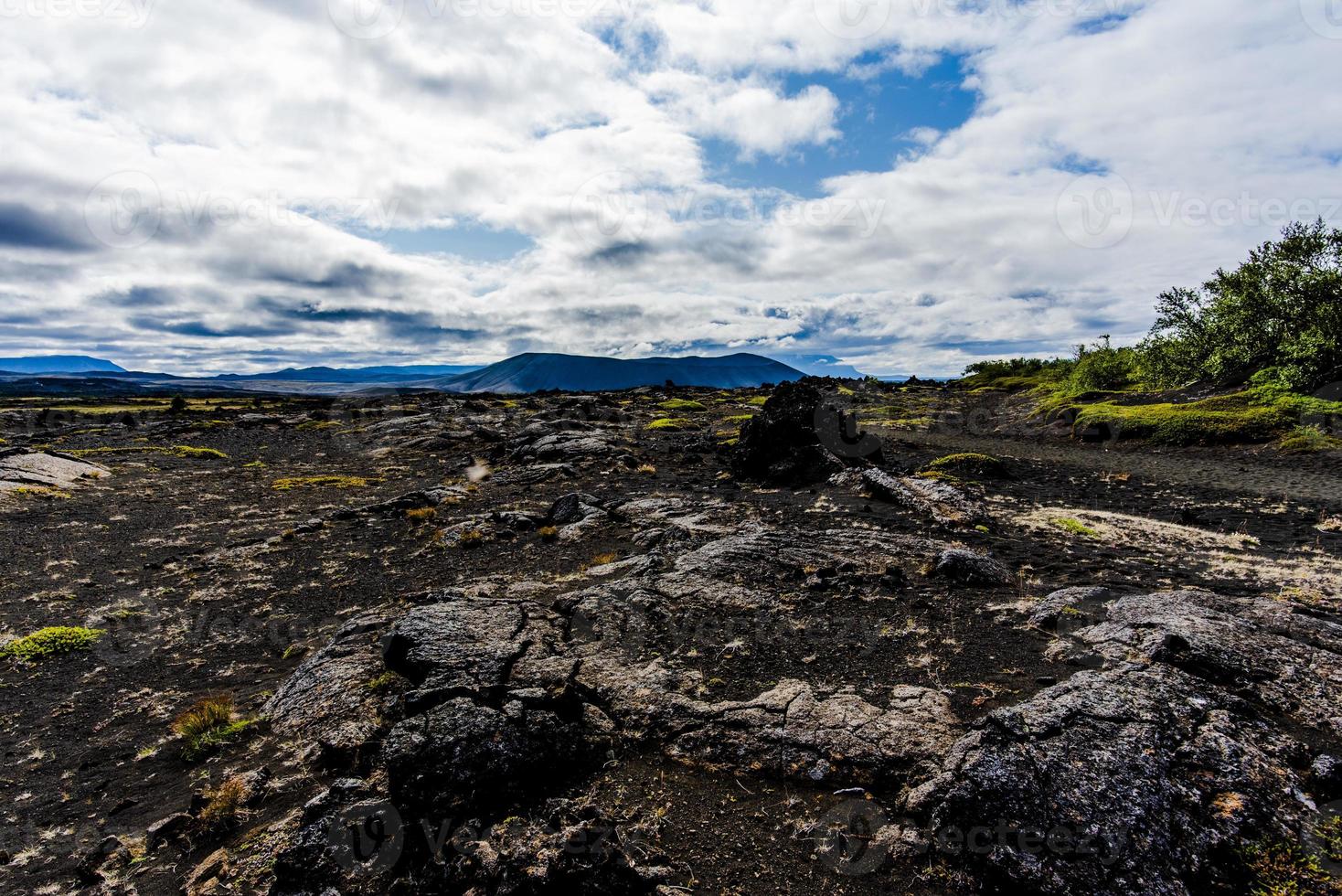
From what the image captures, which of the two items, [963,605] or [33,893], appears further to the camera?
[963,605]

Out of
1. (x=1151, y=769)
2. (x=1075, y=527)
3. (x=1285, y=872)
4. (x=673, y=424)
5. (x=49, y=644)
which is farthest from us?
(x=673, y=424)

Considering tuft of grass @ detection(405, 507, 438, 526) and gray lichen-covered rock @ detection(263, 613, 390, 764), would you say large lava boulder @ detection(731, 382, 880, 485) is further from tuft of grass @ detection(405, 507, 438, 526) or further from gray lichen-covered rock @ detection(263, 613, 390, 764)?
gray lichen-covered rock @ detection(263, 613, 390, 764)

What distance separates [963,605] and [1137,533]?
10428 mm

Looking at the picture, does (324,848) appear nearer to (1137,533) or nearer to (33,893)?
(33,893)

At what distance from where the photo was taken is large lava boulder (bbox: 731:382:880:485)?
90.7 feet

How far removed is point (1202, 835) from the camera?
6062mm

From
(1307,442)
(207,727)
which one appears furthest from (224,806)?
(1307,442)

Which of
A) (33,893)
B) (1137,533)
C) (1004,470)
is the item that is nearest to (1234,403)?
(1004,470)

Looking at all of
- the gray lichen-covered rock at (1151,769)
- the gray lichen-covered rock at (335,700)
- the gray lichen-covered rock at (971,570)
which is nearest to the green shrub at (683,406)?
the gray lichen-covered rock at (971,570)

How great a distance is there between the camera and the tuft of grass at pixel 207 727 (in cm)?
905

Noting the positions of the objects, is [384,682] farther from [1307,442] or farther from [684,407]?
[684,407]

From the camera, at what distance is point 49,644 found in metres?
12.9

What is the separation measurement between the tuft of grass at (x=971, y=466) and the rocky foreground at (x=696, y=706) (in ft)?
27.5

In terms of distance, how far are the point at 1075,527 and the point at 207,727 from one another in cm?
2403
